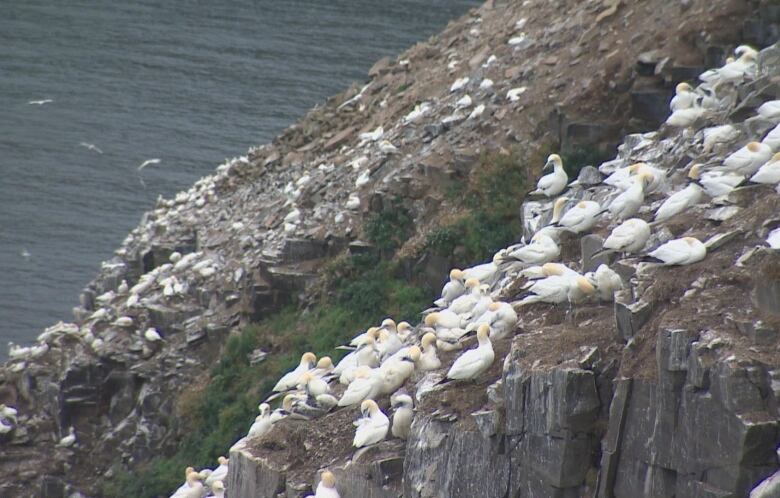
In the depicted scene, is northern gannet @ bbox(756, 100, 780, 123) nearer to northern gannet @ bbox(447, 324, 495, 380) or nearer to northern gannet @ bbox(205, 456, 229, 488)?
northern gannet @ bbox(447, 324, 495, 380)

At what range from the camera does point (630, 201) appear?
17.1 meters

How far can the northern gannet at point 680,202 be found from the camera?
1630 centimetres

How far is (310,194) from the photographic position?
102 ft

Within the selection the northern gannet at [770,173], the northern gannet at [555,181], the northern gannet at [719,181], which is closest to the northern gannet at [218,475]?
the northern gannet at [555,181]

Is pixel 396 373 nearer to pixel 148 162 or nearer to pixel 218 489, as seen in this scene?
pixel 218 489

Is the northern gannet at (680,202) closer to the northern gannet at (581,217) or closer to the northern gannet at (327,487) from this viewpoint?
the northern gannet at (581,217)

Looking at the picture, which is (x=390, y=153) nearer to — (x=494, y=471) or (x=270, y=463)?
(x=270, y=463)

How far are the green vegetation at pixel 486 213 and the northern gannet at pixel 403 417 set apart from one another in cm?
994

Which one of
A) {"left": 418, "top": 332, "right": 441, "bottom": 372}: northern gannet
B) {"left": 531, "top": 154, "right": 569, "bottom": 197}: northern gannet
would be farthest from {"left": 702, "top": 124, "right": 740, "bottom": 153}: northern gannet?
{"left": 418, "top": 332, "right": 441, "bottom": 372}: northern gannet

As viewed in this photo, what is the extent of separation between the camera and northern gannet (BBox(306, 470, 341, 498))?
599 inches

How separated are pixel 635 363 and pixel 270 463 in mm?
5339

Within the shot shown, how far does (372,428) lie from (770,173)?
17.9ft

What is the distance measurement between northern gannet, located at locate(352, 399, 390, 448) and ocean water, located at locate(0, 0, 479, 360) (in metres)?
28.1

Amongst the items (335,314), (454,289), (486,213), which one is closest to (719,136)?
(454,289)
